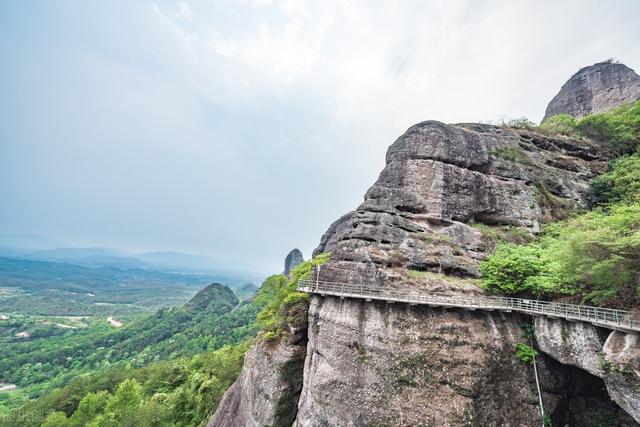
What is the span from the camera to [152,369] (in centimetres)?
5059

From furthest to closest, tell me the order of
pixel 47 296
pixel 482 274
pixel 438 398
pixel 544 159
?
pixel 47 296
pixel 544 159
pixel 482 274
pixel 438 398

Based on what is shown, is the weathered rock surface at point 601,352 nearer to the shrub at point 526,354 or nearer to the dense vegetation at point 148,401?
the shrub at point 526,354

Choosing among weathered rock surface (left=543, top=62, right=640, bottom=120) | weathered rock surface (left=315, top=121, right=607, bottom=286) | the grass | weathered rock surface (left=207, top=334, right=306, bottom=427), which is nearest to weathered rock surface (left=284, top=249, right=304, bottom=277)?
weathered rock surface (left=315, top=121, right=607, bottom=286)

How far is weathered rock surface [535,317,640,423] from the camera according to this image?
41.7 ft

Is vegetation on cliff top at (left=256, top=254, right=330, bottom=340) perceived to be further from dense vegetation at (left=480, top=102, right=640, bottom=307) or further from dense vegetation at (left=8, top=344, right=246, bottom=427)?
dense vegetation at (left=480, top=102, right=640, bottom=307)

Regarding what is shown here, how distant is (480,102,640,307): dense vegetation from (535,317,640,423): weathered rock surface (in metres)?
2.04

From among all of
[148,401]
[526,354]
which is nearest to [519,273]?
[526,354]

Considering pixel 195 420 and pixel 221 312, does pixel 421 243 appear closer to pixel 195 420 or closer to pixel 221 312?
pixel 195 420

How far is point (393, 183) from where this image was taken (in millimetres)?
28172

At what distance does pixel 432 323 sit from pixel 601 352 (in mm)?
8125

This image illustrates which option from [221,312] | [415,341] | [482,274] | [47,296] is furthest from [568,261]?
[47,296]

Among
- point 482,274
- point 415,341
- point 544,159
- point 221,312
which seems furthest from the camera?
point 221,312

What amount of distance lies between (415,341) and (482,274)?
366 inches

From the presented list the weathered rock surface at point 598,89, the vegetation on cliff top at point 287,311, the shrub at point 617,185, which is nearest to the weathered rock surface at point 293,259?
the vegetation on cliff top at point 287,311
